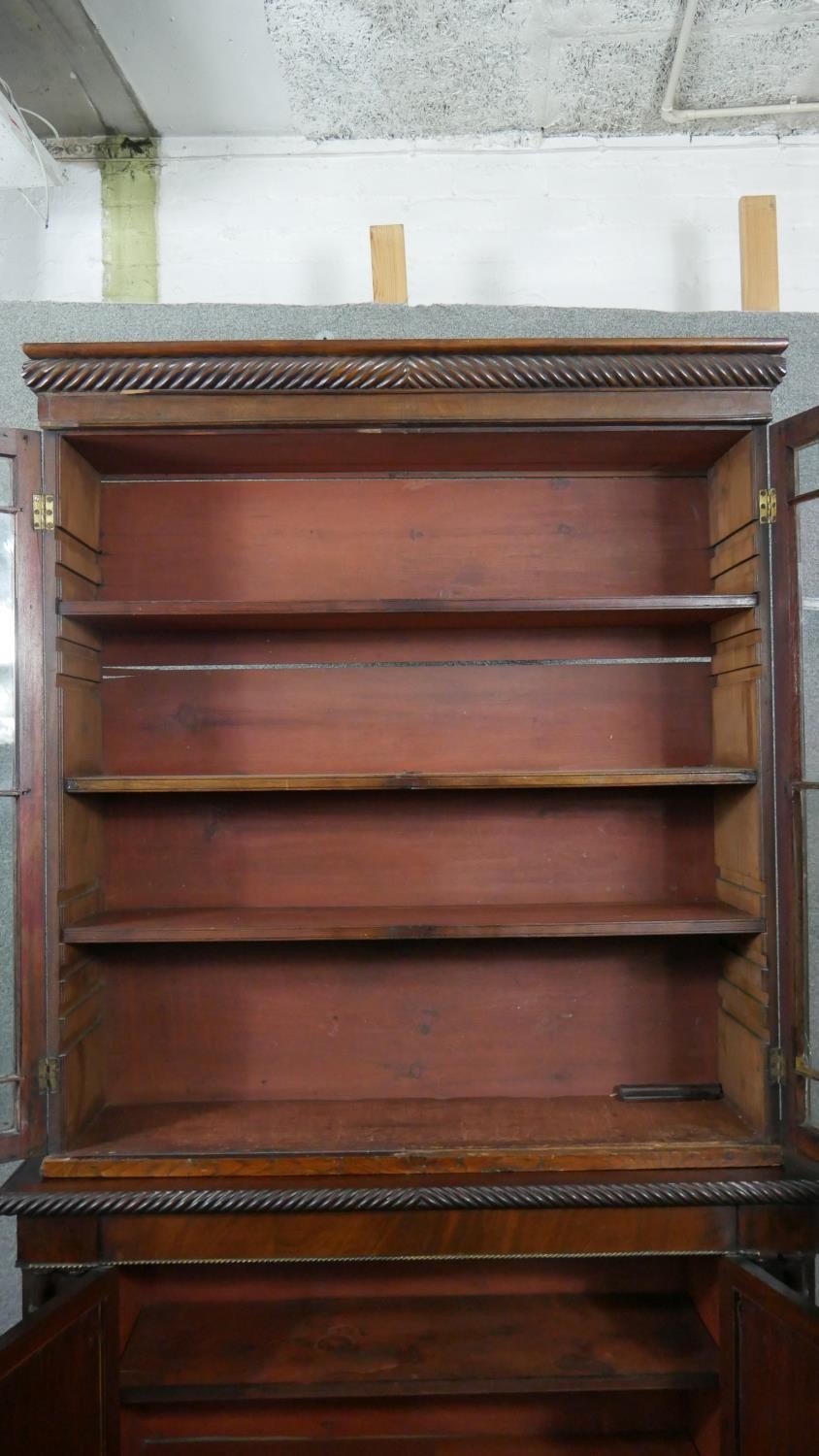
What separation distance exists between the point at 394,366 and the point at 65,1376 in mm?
1685

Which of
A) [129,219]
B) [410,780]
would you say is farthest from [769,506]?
[129,219]

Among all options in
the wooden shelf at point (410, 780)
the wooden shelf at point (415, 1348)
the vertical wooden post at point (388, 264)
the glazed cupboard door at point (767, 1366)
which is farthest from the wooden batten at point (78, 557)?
the glazed cupboard door at point (767, 1366)

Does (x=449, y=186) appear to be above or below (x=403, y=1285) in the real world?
above

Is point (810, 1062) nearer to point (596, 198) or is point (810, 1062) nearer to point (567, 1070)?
point (567, 1070)

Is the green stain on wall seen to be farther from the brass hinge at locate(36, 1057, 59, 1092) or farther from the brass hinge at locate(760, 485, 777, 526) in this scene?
the brass hinge at locate(36, 1057, 59, 1092)

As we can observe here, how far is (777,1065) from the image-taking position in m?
1.41

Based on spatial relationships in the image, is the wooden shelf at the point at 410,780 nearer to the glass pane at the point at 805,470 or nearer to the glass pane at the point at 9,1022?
the glass pane at the point at 9,1022

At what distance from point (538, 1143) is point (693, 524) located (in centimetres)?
124

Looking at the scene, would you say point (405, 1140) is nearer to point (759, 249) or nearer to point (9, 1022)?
point (9, 1022)

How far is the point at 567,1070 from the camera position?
1.68m

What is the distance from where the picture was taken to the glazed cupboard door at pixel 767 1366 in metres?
1.19

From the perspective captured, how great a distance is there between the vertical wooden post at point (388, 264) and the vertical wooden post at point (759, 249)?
71cm

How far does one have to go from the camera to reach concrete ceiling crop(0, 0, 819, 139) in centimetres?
159

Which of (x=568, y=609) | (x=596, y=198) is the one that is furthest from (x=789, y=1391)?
(x=596, y=198)
